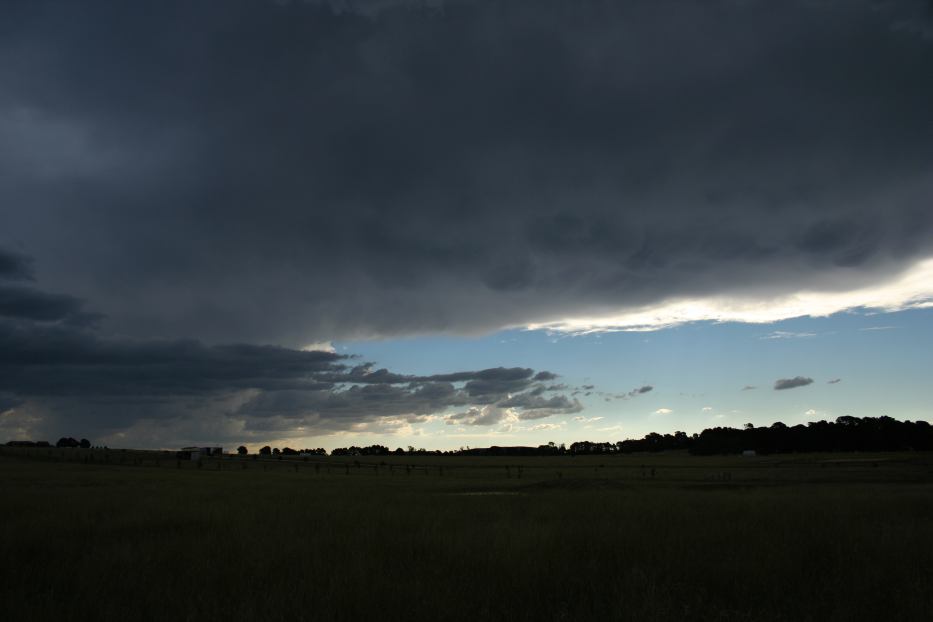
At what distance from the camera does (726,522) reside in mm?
16141

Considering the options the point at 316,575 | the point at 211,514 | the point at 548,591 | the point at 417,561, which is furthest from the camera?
the point at 211,514

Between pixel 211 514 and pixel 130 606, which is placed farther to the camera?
pixel 211 514

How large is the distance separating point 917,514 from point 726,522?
30.3 feet

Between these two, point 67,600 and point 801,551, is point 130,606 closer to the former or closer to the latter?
point 67,600

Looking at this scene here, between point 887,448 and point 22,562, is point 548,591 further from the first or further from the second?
point 887,448

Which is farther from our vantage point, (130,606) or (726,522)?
(726,522)

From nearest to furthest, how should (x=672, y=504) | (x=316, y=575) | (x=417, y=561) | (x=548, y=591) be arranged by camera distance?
(x=548, y=591) < (x=316, y=575) < (x=417, y=561) < (x=672, y=504)

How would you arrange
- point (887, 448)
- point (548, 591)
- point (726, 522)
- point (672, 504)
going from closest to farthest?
point (548, 591), point (726, 522), point (672, 504), point (887, 448)

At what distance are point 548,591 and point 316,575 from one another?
4.03 metres

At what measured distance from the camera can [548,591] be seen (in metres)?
9.70

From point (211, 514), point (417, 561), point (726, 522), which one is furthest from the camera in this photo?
point (211, 514)

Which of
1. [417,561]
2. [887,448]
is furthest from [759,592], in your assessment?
[887,448]

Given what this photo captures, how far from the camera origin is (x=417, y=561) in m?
11.8

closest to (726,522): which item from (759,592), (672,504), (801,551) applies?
(801,551)
